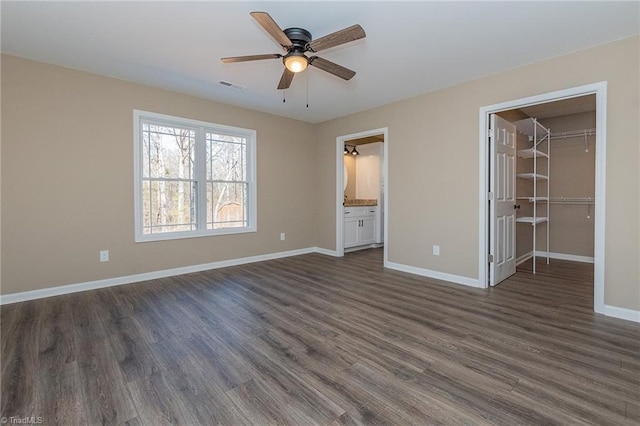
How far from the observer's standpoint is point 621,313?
267 centimetres

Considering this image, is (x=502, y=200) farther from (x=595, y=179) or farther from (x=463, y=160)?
(x=595, y=179)

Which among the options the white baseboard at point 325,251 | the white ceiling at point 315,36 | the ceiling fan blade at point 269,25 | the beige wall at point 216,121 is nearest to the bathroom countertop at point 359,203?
the white baseboard at point 325,251

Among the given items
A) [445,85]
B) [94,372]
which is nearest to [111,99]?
[94,372]

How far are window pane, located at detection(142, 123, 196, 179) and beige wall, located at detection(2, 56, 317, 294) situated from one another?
227mm

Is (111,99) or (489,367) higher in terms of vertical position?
Result: (111,99)

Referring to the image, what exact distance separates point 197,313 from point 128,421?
138cm

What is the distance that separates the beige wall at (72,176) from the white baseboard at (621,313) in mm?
4759

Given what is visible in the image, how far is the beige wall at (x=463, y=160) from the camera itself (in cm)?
264

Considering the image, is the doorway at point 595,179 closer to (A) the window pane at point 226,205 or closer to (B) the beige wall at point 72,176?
(A) the window pane at point 226,205

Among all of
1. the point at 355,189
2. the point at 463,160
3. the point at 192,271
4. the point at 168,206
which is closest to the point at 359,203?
the point at 355,189

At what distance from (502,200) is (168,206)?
14.9 feet

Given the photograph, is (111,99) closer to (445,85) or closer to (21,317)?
(21,317)

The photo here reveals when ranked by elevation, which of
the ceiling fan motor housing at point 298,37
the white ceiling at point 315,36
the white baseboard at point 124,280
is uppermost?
the white ceiling at point 315,36

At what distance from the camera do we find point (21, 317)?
2701 millimetres
